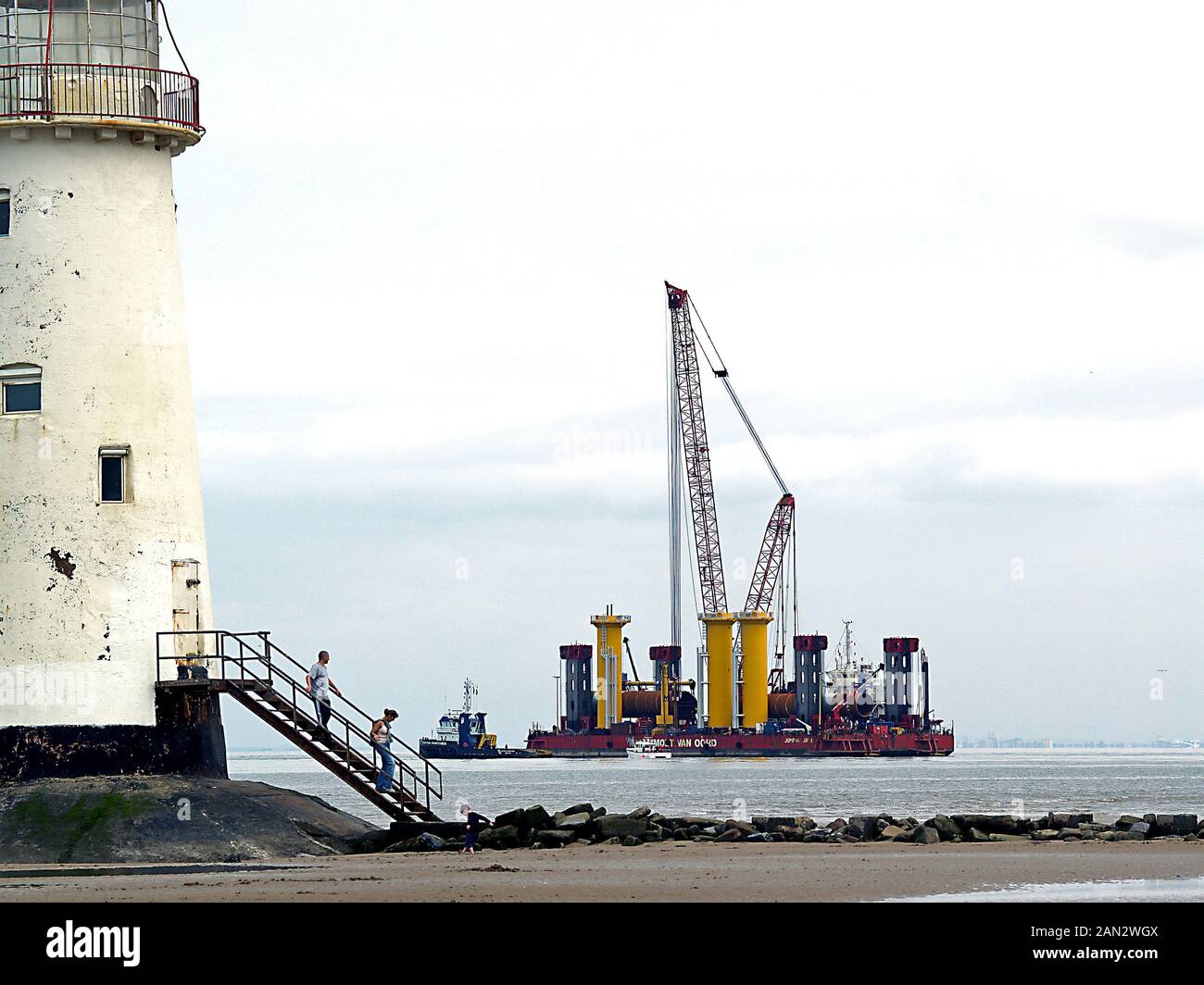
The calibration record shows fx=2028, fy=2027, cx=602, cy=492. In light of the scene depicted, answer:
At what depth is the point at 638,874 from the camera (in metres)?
25.2

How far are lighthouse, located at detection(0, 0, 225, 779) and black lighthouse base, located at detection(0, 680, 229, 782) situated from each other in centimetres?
2

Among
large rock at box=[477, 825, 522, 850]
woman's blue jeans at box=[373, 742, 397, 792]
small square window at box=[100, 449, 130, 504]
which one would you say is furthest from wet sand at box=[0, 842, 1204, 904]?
small square window at box=[100, 449, 130, 504]

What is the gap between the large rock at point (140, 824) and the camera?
27875 mm

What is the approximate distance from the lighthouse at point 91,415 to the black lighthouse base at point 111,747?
0.9 inches

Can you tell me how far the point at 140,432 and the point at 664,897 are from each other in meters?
11.9

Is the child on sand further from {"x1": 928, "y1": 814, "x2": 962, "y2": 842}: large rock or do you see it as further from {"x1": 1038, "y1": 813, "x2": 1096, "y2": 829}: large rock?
{"x1": 1038, "y1": 813, "x2": 1096, "y2": 829}: large rock

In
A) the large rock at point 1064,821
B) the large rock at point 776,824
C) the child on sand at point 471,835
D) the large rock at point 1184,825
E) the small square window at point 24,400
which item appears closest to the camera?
the small square window at point 24,400

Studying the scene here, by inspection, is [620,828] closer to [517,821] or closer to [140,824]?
[517,821]

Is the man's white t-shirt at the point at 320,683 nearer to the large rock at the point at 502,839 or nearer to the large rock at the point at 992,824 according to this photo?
the large rock at the point at 502,839

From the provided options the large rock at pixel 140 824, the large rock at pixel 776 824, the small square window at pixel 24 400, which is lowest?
the large rock at pixel 776 824

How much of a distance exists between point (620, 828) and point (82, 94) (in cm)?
1355

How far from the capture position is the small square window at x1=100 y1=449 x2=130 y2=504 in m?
29.2

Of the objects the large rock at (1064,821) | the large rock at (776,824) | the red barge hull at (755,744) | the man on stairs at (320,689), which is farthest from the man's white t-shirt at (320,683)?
the red barge hull at (755,744)
